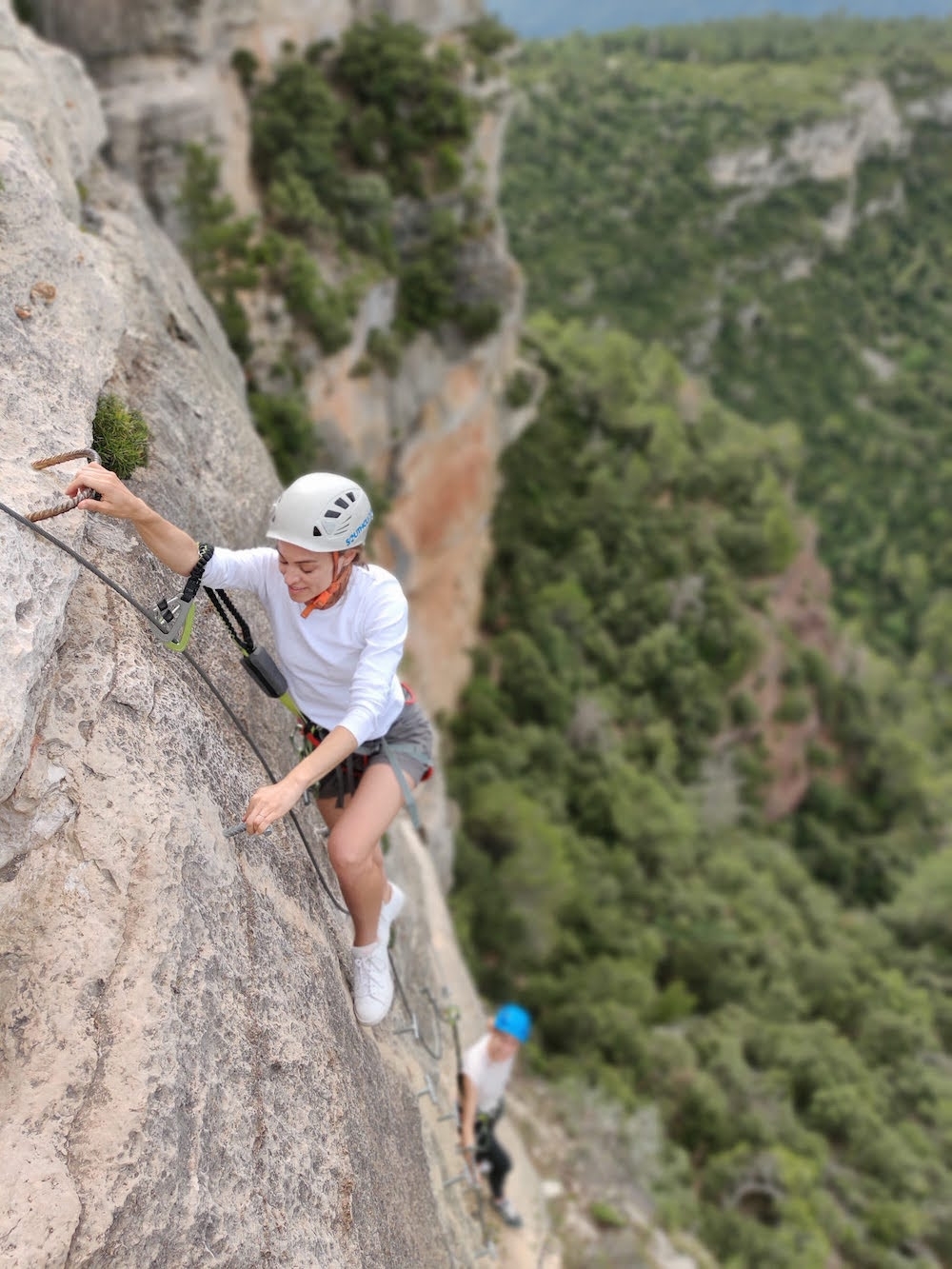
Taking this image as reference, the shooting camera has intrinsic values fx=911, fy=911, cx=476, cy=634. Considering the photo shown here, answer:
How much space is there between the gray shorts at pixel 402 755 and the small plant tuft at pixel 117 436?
2.04 meters

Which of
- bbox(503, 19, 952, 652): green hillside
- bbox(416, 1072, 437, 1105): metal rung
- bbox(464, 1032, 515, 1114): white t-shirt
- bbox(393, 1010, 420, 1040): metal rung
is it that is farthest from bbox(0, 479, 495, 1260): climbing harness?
bbox(503, 19, 952, 652): green hillside

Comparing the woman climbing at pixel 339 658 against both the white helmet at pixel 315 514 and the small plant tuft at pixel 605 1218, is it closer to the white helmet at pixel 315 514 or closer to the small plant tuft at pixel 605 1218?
the white helmet at pixel 315 514

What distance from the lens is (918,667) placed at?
50.9 metres

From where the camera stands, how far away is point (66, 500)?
424 cm

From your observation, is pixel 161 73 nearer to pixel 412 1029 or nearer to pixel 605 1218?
pixel 412 1029

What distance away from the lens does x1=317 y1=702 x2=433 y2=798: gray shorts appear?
522cm

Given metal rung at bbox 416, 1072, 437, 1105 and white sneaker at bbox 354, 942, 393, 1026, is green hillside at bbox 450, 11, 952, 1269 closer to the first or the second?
metal rung at bbox 416, 1072, 437, 1105

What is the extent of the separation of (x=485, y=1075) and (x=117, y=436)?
581 cm

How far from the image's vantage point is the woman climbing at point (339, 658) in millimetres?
4191

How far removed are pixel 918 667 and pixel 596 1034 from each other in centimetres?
3838

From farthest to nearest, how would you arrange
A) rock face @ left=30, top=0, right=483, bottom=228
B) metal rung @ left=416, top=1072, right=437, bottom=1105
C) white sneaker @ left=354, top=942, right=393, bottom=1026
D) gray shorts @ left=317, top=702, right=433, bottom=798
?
rock face @ left=30, top=0, right=483, bottom=228, metal rung @ left=416, top=1072, right=437, bottom=1105, white sneaker @ left=354, top=942, right=393, bottom=1026, gray shorts @ left=317, top=702, right=433, bottom=798

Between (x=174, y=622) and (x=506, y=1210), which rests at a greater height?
(x=174, y=622)

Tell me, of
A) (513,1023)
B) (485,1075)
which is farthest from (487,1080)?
(513,1023)

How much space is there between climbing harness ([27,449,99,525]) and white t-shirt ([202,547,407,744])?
0.71 meters
